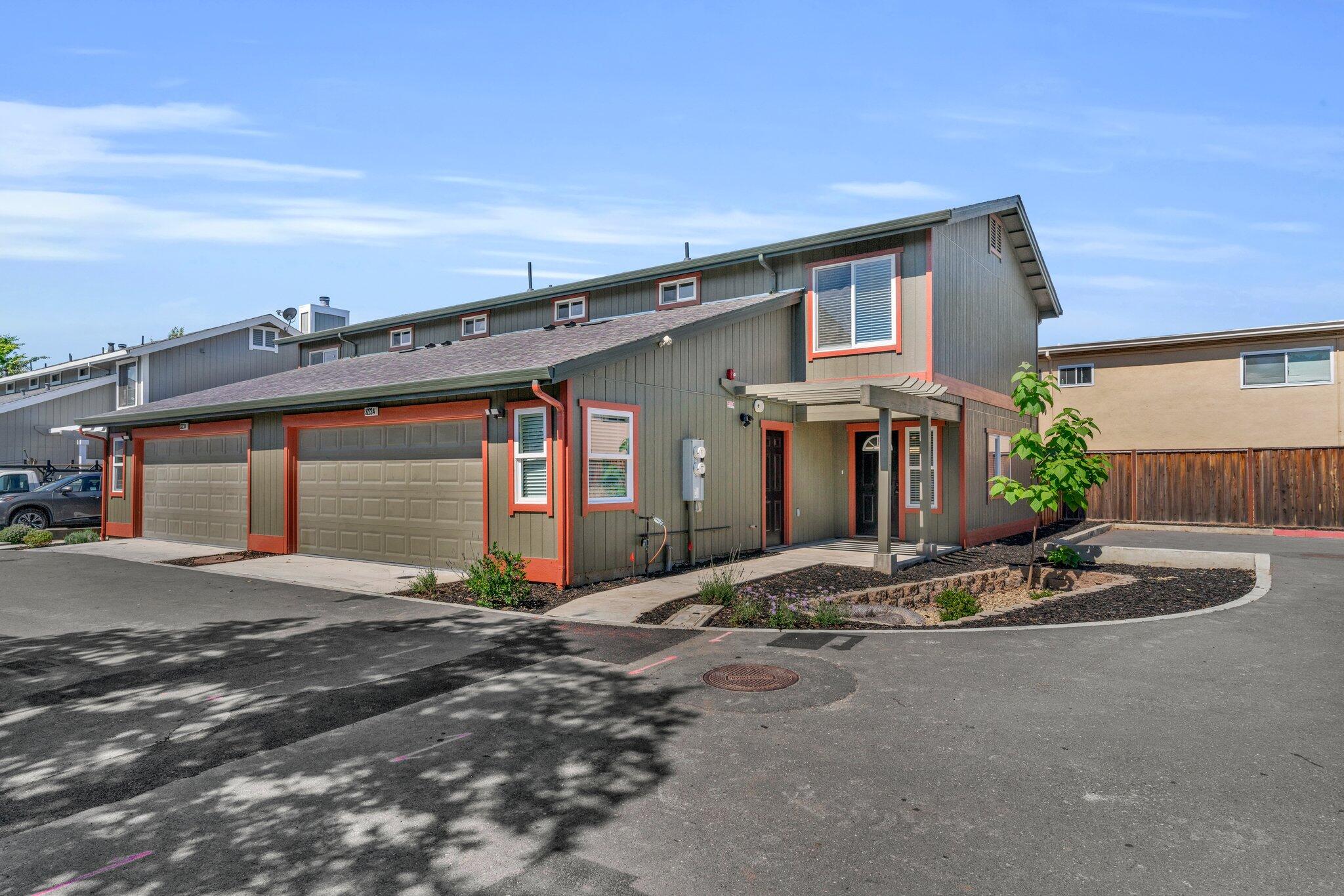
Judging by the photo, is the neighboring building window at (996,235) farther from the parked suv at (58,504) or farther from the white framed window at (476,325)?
the parked suv at (58,504)

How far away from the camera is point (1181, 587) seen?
10.7 meters

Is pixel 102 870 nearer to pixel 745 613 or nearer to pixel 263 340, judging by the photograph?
pixel 745 613

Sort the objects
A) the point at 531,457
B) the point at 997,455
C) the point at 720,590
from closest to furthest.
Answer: the point at 720,590
the point at 531,457
the point at 997,455

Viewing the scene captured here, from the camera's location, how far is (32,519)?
62.7 feet

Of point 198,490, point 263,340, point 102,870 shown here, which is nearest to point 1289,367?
point 102,870

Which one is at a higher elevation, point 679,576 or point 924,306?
point 924,306

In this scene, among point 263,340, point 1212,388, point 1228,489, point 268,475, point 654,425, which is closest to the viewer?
point 654,425

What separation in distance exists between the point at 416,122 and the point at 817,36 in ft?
20.4

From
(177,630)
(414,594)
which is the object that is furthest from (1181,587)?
(177,630)

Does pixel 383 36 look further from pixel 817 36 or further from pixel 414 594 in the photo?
pixel 414 594

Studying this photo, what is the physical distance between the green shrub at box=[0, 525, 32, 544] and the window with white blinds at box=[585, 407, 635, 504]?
49.1ft

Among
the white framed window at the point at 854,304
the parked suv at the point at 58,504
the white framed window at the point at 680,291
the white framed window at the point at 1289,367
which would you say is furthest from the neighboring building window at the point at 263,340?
the white framed window at the point at 1289,367

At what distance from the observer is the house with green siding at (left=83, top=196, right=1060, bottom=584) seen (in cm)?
1099

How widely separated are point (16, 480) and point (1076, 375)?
30.3m
